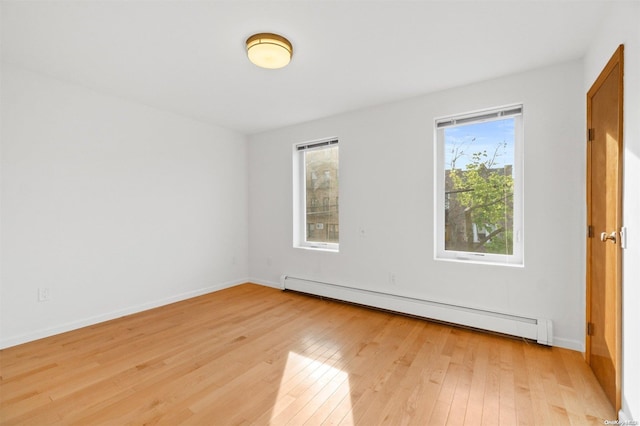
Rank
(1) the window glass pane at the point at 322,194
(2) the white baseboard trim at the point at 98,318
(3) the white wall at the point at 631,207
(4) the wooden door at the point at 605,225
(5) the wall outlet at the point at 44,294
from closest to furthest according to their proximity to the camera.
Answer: (3) the white wall at the point at 631,207 → (4) the wooden door at the point at 605,225 → (2) the white baseboard trim at the point at 98,318 → (5) the wall outlet at the point at 44,294 → (1) the window glass pane at the point at 322,194

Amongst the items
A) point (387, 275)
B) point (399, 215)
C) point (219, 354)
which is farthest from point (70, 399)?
point (399, 215)

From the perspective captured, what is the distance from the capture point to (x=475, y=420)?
1652 millimetres

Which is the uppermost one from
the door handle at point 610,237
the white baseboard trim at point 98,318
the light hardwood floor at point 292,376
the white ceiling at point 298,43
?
the white ceiling at point 298,43

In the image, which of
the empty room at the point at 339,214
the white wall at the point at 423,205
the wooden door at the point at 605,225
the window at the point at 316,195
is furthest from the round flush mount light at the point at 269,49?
the wooden door at the point at 605,225

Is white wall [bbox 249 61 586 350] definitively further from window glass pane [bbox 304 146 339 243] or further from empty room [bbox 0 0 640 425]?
window glass pane [bbox 304 146 339 243]

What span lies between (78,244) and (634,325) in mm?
4457

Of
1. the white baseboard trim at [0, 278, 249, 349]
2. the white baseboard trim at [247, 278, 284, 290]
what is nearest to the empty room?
the white baseboard trim at [0, 278, 249, 349]

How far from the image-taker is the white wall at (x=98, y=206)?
2.64 m

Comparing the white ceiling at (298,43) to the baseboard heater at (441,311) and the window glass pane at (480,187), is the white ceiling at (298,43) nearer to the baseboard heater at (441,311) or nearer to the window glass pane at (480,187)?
the window glass pane at (480,187)

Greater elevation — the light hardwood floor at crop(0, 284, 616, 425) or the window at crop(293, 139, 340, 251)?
the window at crop(293, 139, 340, 251)

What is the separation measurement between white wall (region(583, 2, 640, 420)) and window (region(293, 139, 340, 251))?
2.82 metres

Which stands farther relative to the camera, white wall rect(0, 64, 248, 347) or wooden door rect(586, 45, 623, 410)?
white wall rect(0, 64, 248, 347)

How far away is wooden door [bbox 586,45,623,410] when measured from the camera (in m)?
1.62

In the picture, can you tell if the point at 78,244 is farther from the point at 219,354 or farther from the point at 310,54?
the point at 310,54
